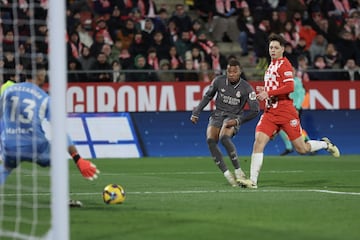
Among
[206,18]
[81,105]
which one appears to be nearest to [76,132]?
[81,105]

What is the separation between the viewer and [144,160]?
20844 mm

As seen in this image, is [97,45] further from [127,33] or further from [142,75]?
[142,75]

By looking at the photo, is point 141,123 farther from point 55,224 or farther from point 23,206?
point 55,224

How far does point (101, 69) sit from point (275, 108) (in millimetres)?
10116

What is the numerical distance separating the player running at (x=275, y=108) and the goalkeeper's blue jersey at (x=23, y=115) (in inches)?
153

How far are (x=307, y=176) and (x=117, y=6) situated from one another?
1095 cm

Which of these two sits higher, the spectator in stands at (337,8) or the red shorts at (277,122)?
the spectator in stands at (337,8)

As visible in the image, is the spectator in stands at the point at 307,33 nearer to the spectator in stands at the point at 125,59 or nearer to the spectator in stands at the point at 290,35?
the spectator in stands at the point at 290,35

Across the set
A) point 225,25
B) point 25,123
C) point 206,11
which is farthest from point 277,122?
point 206,11

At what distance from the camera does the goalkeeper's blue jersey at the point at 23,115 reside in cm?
1016

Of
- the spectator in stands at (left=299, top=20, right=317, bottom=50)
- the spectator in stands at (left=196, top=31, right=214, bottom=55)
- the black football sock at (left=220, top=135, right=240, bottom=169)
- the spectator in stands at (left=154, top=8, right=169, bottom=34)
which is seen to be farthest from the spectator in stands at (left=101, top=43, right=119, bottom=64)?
the black football sock at (left=220, top=135, right=240, bottom=169)

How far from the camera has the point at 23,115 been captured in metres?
10.3

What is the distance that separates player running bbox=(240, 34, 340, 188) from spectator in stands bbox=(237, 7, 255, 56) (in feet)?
41.0

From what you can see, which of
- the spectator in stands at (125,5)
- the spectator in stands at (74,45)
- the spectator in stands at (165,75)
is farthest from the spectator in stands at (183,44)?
the spectator in stands at (74,45)
